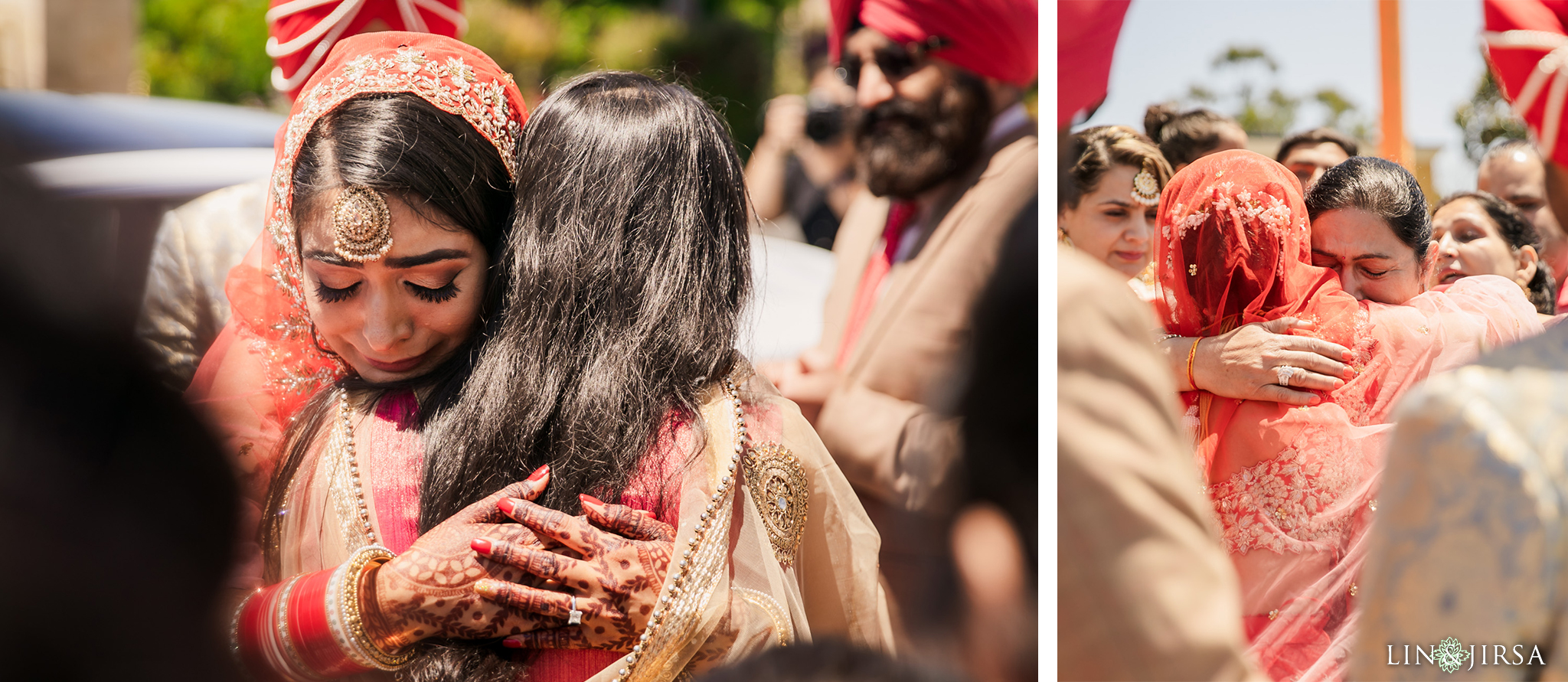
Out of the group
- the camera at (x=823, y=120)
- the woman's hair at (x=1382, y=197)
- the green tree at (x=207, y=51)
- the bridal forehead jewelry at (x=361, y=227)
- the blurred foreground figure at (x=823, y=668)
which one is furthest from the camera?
the green tree at (x=207, y=51)

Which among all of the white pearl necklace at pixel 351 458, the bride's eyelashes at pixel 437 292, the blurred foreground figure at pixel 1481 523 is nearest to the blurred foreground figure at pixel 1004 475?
the blurred foreground figure at pixel 1481 523

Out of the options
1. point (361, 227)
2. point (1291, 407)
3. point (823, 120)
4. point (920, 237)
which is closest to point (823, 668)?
point (361, 227)

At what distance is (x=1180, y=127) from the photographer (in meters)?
1.74

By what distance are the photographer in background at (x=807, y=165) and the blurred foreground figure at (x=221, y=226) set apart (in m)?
1.23

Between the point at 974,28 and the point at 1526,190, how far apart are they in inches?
38.4

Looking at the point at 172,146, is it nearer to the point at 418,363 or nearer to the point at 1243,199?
the point at 418,363

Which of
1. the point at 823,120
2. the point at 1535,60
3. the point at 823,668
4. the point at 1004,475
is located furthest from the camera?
the point at 823,120

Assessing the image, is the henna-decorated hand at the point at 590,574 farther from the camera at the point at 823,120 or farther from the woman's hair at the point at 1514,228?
the camera at the point at 823,120

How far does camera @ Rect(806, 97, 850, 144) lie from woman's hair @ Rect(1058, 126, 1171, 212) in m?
0.98

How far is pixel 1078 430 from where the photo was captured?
1.61 metres

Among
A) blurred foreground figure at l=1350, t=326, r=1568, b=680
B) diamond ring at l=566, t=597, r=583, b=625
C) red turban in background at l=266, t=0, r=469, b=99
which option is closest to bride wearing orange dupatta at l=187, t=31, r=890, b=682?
diamond ring at l=566, t=597, r=583, b=625

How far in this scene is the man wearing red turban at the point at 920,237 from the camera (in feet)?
6.14

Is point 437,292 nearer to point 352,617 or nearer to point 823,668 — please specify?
point 352,617

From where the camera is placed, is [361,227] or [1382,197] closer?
[361,227]
